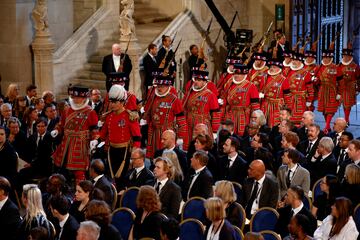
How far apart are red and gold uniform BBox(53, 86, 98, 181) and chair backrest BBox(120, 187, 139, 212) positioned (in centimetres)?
227

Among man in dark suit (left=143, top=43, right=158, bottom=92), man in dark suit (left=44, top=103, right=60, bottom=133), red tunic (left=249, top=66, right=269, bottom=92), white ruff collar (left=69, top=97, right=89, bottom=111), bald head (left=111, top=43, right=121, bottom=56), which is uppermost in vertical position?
bald head (left=111, top=43, right=121, bottom=56)

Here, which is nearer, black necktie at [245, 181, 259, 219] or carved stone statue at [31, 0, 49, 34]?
black necktie at [245, 181, 259, 219]

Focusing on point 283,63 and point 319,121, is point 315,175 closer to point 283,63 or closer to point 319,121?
point 283,63

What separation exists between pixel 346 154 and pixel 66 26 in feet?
33.4

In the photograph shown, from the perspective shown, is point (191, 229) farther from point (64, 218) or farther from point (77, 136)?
point (77, 136)

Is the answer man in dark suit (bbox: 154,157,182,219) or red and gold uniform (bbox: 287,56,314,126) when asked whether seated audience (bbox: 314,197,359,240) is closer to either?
man in dark suit (bbox: 154,157,182,219)

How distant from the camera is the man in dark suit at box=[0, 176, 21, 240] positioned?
9789mm

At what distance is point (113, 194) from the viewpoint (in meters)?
11.1

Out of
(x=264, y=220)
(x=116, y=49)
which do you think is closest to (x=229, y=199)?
(x=264, y=220)

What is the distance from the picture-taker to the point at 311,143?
13.2 meters

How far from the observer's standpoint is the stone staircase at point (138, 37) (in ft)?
67.9

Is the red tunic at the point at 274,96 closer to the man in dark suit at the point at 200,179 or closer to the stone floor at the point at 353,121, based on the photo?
the stone floor at the point at 353,121

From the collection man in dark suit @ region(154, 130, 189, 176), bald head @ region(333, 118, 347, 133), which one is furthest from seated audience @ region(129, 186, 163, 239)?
bald head @ region(333, 118, 347, 133)

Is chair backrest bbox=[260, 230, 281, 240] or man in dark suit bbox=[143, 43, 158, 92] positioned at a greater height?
man in dark suit bbox=[143, 43, 158, 92]
